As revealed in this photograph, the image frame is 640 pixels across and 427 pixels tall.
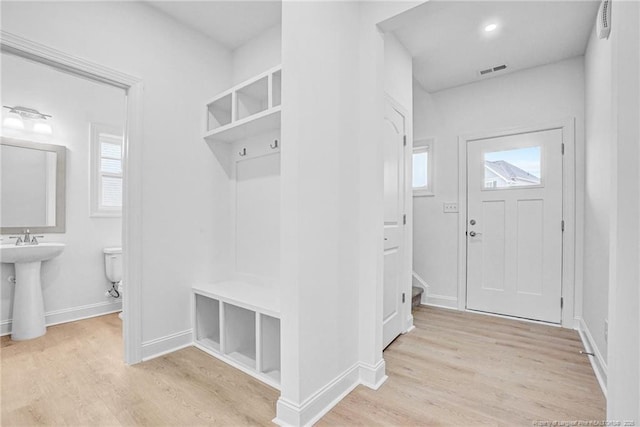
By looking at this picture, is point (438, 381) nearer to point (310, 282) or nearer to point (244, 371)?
point (310, 282)

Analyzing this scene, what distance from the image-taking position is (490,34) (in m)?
2.57

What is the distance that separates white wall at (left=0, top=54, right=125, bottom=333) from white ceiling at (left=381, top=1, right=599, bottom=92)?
3.22 m

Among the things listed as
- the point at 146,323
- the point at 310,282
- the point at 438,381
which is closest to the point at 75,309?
the point at 146,323

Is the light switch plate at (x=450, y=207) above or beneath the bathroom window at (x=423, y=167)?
beneath

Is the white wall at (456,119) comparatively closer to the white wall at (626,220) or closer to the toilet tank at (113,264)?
the white wall at (626,220)

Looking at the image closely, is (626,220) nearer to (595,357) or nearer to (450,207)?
(595,357)

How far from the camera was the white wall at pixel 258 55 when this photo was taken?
8.41ft

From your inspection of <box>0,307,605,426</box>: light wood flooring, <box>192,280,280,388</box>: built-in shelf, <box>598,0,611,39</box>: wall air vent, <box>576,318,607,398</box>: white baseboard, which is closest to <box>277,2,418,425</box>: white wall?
<box>0,307,605,426</box>: light wood flooring

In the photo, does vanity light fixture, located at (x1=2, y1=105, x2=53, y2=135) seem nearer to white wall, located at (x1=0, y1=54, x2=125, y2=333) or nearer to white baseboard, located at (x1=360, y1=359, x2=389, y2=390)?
white wall, located at (x1=0, y1=54, x2=125, y2=333)

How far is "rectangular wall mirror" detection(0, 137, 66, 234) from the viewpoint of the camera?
2902 millimetres

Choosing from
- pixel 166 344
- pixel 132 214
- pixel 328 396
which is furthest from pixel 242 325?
pixel 132 214

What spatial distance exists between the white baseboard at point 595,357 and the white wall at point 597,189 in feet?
0.05

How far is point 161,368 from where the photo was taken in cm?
211

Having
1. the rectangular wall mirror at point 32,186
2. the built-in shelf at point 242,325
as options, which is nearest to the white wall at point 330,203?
the built-in shelf at point 242,325
